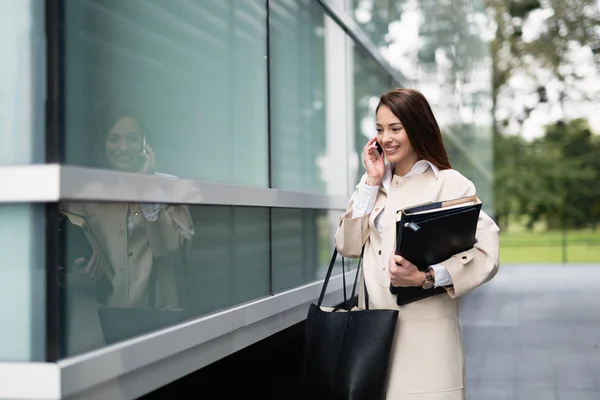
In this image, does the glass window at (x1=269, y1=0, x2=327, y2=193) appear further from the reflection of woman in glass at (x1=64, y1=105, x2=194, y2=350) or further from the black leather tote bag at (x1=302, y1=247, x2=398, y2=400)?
the black leather tote bag at (x1=302, y1=247, x2=398, y2=400)

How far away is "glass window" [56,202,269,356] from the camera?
8.38 feet

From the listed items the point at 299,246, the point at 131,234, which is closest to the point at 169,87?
the point at 131,234

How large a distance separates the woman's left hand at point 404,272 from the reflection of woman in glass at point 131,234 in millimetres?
818

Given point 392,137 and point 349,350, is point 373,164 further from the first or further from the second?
point 349,350

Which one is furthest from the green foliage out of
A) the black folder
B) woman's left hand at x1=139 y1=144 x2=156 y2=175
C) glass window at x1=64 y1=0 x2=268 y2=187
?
woman's left hand at x1=139 y1=144 x2=156 y2=175

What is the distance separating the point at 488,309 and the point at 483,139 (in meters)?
10.5

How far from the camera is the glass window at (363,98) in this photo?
6.88 m

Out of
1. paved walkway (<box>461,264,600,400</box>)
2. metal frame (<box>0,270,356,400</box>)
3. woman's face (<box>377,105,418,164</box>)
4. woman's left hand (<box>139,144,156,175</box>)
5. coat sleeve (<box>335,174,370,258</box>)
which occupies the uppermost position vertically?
woman's face (<box>377,105,418,164</box>)

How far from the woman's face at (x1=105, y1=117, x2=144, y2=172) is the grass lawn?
30.0 meters

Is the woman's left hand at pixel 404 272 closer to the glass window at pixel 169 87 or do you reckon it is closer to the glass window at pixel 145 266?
the glass window at pixel 145 266

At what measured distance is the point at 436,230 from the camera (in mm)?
2975

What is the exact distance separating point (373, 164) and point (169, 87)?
2.71 ft

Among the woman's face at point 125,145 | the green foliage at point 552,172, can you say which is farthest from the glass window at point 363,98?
the green foliage at point 552,172

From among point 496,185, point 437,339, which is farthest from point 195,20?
point 496,185
